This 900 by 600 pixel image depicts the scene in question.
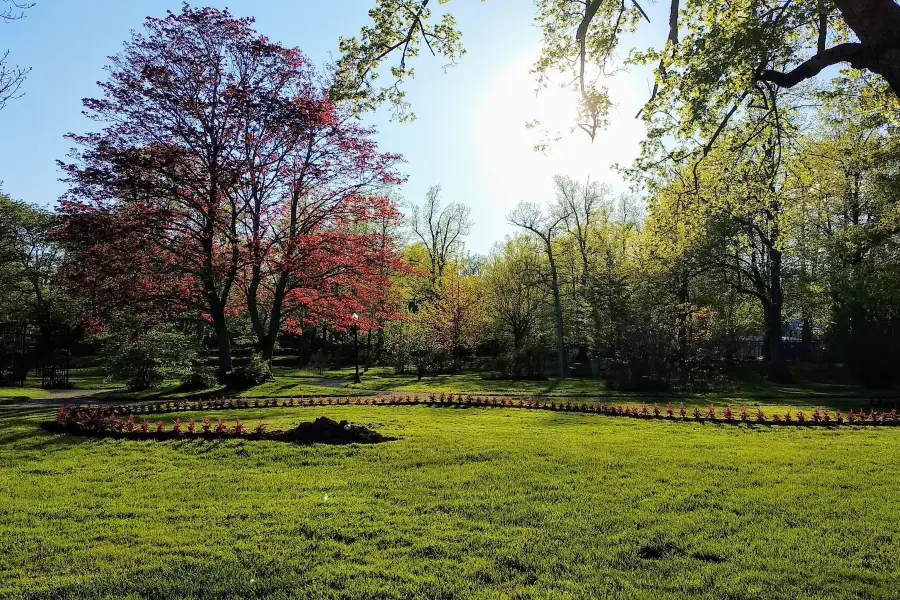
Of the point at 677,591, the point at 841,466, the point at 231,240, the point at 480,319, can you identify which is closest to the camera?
the point at 677,591

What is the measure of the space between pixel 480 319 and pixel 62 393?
1992 cm

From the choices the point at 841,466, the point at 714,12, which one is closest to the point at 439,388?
the point at 841,466

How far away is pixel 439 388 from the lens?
20469 millimetres

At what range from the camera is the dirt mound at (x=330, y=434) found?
334 inches

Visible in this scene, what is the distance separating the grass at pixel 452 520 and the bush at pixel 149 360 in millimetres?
11386

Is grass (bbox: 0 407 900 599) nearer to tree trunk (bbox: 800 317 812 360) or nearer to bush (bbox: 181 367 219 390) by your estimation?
bush (bbox: 181 367 219 390)

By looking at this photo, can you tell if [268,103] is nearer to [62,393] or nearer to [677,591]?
[62,393]

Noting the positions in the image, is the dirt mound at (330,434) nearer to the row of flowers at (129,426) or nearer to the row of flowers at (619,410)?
the row of flowers at (129,426)

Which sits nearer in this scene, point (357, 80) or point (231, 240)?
point (357, 80)

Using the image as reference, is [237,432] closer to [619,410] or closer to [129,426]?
[129,426]

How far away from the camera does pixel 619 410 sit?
12.4 metres

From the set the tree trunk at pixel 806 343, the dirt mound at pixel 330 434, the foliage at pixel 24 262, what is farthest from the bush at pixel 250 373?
the tree trunk at pixel 806 343

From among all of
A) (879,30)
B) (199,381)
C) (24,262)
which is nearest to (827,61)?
(879,30)

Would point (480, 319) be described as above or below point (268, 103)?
below
